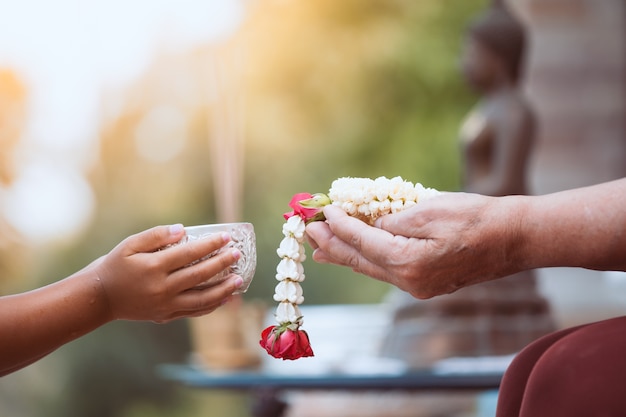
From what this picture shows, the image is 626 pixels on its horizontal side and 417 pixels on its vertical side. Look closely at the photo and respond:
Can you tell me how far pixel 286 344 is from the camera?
3.48 ft

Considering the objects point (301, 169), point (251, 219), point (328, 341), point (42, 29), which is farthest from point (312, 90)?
point (328, 341)

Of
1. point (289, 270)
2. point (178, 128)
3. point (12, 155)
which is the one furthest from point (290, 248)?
point (178, 128)

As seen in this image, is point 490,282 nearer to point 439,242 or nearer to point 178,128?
point 439,242

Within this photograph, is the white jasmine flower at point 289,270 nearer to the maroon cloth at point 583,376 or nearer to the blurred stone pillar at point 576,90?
the maroon cloth at point 583,376

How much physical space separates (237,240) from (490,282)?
1.79m

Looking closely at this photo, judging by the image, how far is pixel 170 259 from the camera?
3.73ft

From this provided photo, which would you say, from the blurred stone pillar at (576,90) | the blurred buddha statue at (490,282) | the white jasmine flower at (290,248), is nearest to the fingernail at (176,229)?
the white jasmine flower at (290,248)

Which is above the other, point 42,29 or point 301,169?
point 42,29

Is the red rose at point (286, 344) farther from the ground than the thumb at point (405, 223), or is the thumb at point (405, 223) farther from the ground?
the thumb at point (405, 223)

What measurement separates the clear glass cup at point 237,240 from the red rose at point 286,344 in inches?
4.4

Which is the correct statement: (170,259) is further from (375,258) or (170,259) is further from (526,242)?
(526,242)

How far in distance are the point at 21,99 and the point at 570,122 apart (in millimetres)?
3350

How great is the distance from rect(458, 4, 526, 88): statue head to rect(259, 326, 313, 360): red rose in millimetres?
2227

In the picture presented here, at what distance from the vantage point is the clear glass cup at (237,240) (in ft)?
3.79
